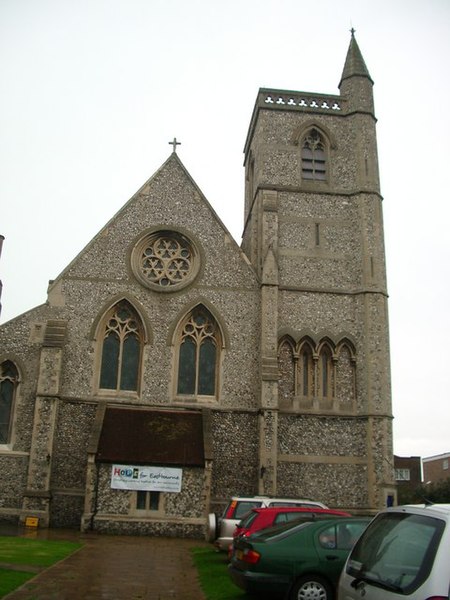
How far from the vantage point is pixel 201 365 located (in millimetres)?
25328

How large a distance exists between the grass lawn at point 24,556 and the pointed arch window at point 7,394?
617 cm

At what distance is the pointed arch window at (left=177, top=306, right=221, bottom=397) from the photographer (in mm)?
25047

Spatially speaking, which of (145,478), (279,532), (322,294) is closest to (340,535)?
(279,532)

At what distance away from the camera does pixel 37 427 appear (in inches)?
895

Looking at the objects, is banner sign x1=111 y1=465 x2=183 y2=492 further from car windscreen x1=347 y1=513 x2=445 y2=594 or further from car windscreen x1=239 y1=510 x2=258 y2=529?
car windscreen x1=347 y1=513 x2=445 y2=594

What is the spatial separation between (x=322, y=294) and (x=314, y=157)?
22.5ft

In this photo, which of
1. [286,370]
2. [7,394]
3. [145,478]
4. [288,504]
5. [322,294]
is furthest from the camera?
[322,294]

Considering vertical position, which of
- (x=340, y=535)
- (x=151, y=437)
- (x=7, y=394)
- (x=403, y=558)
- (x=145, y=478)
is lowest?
(x=340, y=535)

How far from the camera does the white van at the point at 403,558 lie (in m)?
5.08

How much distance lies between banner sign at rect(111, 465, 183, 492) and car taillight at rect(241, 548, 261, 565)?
12013mm

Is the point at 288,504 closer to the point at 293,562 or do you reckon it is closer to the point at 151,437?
the point at 293,562

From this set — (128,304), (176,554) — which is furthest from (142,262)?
(176,554)

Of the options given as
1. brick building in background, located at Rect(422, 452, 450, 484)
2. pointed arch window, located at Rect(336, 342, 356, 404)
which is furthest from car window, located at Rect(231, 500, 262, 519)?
brick building in background, located at Rect(422, 452, 450, 484)

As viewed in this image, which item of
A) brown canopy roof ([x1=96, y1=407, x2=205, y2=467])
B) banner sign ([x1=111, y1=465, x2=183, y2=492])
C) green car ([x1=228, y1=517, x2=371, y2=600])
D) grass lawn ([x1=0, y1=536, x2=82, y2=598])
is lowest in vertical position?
grass lawn ([x1=0, y1=536, x2=82, y2=598])
